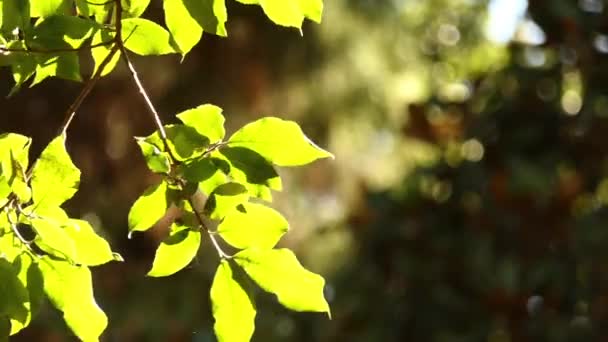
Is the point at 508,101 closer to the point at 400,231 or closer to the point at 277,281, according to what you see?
the point at 400,231

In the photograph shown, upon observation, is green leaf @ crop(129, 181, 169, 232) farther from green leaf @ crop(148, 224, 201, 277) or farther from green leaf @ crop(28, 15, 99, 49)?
green leaf @ crop(28, 15, 99, 49)

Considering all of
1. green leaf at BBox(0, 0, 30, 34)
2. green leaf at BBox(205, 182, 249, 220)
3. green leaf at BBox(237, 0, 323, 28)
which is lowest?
green leaf at BBox(205, 182, 249, 220)

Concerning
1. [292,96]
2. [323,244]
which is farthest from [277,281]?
[292,96]

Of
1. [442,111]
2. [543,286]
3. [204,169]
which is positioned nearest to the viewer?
[204,169]

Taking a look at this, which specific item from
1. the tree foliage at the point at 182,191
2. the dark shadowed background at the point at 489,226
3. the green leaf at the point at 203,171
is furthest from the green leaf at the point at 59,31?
the dark shadowed background at the point at 489,226

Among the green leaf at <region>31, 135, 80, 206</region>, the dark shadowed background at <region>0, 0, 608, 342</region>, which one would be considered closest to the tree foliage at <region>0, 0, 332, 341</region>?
the green leaf at <region>31, 135, 80, 206</region>

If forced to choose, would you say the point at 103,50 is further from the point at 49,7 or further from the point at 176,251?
the point at 176,251
